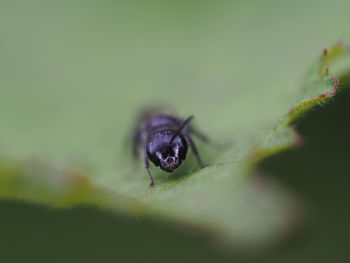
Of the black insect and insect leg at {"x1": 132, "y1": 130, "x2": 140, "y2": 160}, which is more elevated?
insect leg at {"x1": 132, "y1": 130, "x2": 140, "y2": 160}

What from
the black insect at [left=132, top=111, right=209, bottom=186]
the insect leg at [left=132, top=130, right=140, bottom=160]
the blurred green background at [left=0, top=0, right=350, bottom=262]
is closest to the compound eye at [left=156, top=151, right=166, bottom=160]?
the black insect at [left=132, top=111, right=209, bottom=186]

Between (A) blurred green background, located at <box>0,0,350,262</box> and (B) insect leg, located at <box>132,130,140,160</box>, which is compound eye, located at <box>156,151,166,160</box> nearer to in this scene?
(A) blurred green background, located at <box>0,0,350,262</box>

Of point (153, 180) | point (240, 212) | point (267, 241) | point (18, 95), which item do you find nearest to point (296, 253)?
point (267, 241)

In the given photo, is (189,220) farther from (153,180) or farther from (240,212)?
(240,212)

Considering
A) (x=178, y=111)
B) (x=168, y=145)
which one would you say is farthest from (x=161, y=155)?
(x=178, y=111)

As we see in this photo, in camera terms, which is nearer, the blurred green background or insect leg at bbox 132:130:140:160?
the blurred green background

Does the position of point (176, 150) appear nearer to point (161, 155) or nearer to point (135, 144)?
point (161, 155)

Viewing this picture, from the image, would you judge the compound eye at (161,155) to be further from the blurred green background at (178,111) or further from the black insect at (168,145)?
the blurred green background at (178,111)

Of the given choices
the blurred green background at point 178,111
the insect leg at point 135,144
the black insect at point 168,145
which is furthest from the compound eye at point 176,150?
the insect leg at point 135,144
